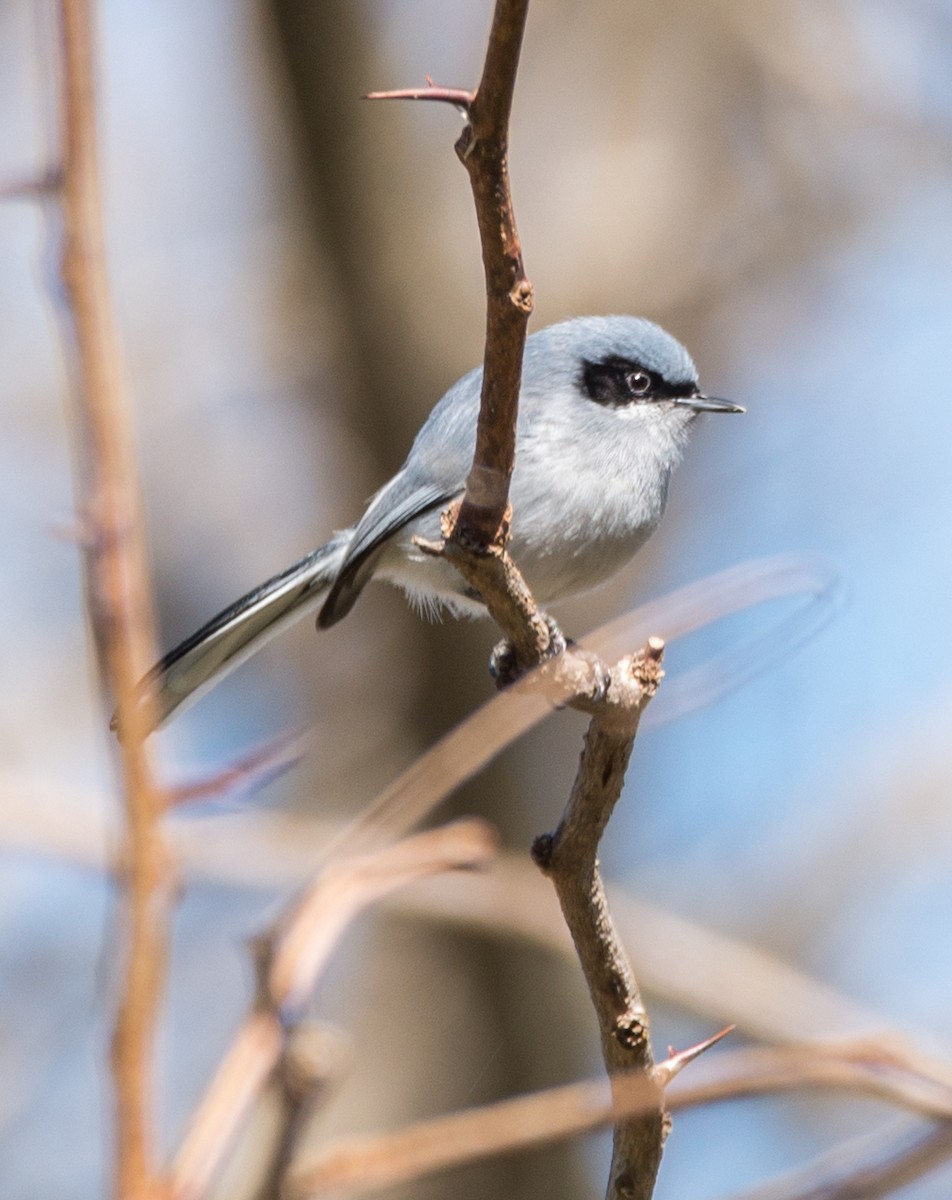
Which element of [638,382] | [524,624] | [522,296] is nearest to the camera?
[522,296]

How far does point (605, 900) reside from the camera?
1.64 metres

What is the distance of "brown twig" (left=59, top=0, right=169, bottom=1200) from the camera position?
683mm

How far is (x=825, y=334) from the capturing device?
6070mm

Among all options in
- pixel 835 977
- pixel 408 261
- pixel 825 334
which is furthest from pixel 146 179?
pixel 835 977

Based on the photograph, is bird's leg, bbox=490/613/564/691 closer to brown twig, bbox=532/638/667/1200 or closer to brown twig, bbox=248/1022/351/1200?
brown twig, bbox=532/638/667/1200

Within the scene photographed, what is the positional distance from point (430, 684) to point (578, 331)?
8.68 ft

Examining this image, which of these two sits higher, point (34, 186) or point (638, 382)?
point (34, 186)

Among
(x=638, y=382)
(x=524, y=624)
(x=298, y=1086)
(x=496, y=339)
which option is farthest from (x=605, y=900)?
(x=638, y=382)

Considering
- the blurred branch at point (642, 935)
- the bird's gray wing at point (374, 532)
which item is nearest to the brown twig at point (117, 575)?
the bird's gray wing at point (374, 532)

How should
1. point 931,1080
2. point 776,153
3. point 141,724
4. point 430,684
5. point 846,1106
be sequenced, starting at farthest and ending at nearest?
point 776,153
point 430,684
point 846,1106
point 931,1080
point 141,724

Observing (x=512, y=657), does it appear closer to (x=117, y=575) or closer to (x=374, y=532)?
(x=374, y=532)

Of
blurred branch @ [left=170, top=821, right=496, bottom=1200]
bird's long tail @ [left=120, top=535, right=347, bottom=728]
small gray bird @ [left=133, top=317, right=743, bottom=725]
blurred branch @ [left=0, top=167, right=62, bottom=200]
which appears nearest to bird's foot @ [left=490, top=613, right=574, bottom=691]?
small gray bird @ [left=133, top=317, right=743, bottom=725]

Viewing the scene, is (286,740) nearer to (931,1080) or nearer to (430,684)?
(931,1080)

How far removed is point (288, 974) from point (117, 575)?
30 cm
